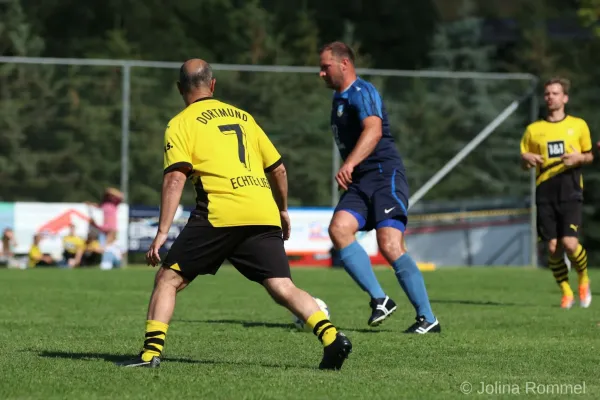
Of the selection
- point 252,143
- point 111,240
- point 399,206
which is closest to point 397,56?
point 111,240

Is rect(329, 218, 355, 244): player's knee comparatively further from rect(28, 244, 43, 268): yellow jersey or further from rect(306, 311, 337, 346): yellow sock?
rect(28, 244, 43, 268): yellow jersey

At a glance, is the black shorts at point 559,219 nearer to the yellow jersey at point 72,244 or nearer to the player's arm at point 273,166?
the player's arm at point 273,166

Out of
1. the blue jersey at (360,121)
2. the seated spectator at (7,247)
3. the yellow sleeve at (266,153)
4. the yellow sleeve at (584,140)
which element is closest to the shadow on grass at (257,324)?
the blue jersey at (360,121)

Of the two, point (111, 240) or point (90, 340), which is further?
point (111, 240)

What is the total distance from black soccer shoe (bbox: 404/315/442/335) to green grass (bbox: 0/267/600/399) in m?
0.13

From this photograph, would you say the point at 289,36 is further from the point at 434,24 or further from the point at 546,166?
the point at 546,166

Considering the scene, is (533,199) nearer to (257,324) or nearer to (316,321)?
(257,324)

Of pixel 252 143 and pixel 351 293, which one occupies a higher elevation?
pixel 252 143

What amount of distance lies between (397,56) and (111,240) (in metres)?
19.1

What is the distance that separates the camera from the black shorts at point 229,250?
6.86 meters

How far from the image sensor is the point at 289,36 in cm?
3294

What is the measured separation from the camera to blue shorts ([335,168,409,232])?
31.0 feet

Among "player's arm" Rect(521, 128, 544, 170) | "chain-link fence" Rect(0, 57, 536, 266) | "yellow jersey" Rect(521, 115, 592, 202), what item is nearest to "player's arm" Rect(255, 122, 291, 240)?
"player's arm" Rect(521, 128, 544, 170)

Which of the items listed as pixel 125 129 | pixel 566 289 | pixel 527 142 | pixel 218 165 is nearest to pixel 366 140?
pixel 218 165
